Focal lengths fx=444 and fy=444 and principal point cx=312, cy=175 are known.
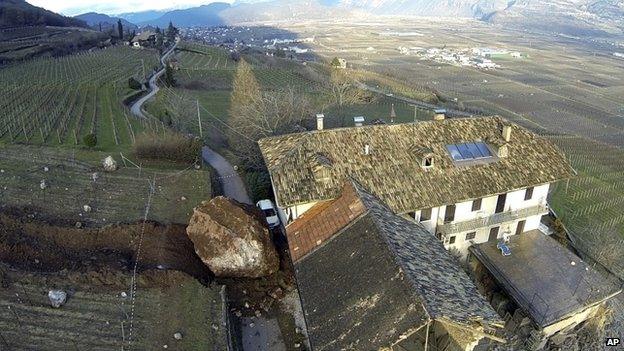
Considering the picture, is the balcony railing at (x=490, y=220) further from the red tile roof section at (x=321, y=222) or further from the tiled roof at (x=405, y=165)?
the red tile roof section at (x=321, y=222)

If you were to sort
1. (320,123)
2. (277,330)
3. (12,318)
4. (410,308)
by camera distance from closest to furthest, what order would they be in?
(410,308), (12,318), (277,330), (320,123)

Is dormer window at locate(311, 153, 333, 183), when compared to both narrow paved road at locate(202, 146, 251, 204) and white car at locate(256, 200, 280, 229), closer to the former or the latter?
white car at locate(256, 200, 280, 229)

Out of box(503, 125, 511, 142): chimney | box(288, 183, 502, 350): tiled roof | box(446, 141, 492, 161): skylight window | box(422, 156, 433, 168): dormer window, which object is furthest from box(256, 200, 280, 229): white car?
box(503, 125, 511, 142): chimney

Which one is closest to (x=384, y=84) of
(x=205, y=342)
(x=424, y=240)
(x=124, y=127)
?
(x=124, y=127)

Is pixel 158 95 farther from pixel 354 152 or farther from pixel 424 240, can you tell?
pixel 424 240

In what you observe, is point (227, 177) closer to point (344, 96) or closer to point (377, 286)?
point (377, 286)

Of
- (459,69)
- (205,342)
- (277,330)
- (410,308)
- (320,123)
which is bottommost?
(459,69)

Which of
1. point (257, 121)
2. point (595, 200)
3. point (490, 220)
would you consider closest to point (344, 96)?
point (257, 121)
